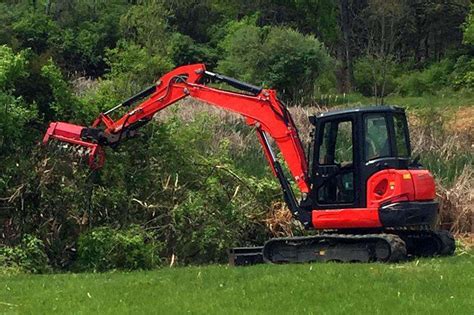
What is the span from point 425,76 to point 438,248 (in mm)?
43302

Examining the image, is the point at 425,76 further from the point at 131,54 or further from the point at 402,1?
the point at 131,54

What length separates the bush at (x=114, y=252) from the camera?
15641 millimetres

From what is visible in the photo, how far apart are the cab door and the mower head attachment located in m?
4.13

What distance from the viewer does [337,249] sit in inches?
606

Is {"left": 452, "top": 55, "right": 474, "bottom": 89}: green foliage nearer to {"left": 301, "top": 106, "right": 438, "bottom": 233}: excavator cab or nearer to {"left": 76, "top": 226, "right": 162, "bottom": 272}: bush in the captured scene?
{"left": 301, "top": 106, "right": 438, "bottom": 233}: excavator cab

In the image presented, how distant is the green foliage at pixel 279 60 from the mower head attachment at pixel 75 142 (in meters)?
26.8

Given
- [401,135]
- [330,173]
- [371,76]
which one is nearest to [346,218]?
[330,173]

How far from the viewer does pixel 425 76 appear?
2281 inches

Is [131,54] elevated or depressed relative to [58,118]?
elevated

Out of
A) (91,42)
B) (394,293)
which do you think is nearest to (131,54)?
(91,42)

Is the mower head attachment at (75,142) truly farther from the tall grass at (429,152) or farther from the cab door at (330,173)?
the cab door at (330,173)

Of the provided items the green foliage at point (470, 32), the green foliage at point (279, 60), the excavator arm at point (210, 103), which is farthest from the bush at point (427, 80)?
the excavator arm at point (210, 103)

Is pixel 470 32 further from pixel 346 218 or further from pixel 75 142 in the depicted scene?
pixel 75 142

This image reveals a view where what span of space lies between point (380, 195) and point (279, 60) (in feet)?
103
